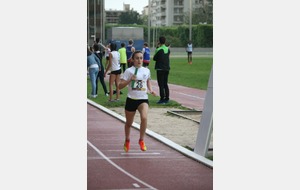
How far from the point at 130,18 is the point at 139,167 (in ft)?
174

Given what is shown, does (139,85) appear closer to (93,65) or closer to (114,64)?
(114,64)

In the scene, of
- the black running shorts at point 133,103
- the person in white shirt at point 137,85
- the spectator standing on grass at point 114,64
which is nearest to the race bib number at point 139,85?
the person in white shirt at point 137,85

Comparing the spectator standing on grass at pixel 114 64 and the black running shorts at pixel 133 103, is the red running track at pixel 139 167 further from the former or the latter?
the spectator standing on grass at pixel 114 64

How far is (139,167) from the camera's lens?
38.5 ft

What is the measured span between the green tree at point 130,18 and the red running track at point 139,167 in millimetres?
45529

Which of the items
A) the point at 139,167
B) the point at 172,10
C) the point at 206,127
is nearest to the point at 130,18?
the point at 172,10

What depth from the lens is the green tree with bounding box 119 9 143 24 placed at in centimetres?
6096

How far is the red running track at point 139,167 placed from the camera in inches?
409

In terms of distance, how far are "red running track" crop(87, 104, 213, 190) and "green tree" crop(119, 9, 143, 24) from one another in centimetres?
Answer: 4553
